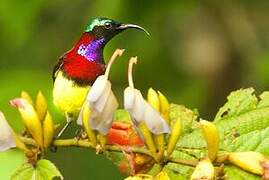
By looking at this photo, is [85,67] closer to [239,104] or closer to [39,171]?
[39,171]

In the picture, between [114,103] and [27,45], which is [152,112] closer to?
[114,103]

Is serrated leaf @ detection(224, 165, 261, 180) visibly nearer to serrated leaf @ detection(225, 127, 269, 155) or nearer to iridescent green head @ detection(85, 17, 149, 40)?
serrated leaf @ detection(225, 127, 269, 155)

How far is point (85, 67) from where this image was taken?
1.67 m

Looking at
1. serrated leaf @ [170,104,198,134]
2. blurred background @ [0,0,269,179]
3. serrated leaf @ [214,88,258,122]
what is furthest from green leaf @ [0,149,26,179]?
blurred background @ [0,0,269,179]

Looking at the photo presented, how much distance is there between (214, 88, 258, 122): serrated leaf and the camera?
2.03 m

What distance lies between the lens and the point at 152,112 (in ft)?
5.25

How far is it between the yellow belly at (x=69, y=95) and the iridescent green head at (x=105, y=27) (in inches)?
4.0

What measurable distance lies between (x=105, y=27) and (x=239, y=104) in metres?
0.50

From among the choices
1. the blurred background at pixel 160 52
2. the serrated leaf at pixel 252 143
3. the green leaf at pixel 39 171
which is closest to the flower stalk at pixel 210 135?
the serrated leaf at pixel 252 143

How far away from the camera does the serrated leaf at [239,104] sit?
2029 mm

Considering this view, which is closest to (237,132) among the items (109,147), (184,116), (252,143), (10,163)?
(252,143)

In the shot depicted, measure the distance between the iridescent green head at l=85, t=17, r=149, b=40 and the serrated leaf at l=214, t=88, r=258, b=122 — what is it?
459 mm

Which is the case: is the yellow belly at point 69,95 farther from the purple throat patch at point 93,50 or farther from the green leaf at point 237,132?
the green leaf at point 237,132

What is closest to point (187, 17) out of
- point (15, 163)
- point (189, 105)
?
point (189, 105)
